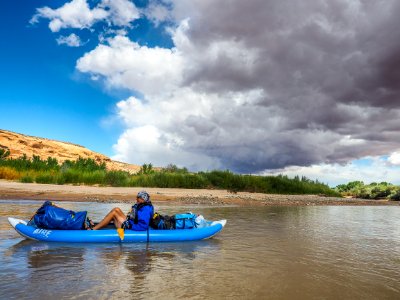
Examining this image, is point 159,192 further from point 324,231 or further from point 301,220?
point 324,231

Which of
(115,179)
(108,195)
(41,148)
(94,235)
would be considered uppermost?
(41,148)

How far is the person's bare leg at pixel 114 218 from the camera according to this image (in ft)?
29.5

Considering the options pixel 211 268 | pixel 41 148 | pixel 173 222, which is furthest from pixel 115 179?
pixel 41 148

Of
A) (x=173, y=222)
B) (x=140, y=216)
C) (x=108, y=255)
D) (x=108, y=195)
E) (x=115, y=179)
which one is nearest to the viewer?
(x=108, y=255)

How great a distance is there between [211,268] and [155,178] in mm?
18303

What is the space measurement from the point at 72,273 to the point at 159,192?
1515cm

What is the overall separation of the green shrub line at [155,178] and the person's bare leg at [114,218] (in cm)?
1439

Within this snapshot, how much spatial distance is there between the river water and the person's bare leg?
2.68ft

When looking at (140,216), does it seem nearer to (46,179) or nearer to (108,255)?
(108,255)

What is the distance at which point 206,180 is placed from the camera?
2612 cm

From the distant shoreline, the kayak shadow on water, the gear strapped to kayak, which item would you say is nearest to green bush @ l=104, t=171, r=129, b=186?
the distant shoreline

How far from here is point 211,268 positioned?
6508 mm

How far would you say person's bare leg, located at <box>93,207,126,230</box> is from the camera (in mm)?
8992

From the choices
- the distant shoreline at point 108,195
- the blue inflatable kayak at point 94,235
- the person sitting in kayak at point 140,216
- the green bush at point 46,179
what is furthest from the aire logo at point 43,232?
the green bush at point 46,179
